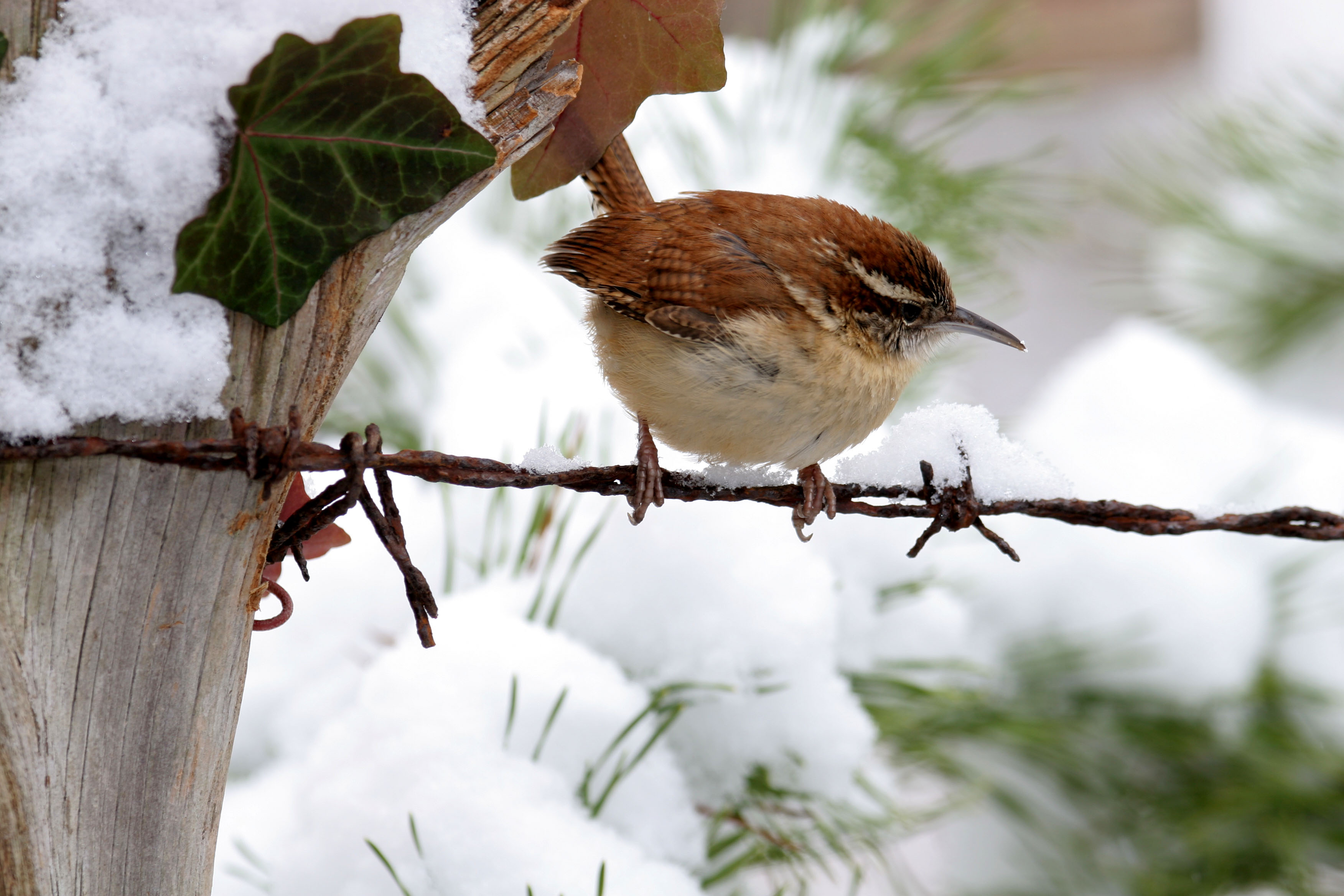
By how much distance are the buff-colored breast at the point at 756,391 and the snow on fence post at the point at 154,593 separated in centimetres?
31

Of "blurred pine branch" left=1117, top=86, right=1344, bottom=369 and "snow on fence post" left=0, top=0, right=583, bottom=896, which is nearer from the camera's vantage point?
"snow on fence post" left=0, top=0, right=583, bottom=896

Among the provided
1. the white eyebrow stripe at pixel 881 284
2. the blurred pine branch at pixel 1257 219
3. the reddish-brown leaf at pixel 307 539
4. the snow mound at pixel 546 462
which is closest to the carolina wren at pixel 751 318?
the white eyebrow stripe at pixel 881 284

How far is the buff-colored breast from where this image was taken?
0.88m

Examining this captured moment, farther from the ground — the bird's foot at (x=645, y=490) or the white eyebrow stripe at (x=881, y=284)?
the white eyebrow stripe at (x=881, y=284)

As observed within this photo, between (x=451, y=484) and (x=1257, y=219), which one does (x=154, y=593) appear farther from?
(x=1257, y=219)

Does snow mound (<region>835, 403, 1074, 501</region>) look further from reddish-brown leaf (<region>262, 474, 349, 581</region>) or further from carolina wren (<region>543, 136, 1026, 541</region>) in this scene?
reddish-brown leaf (<region>262, 474, 349, 581</region>)

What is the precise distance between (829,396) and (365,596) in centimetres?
63

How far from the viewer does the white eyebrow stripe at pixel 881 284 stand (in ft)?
3.19

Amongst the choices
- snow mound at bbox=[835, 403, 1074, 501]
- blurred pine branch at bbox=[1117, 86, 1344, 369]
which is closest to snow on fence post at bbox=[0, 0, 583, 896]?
snow mound at bbox=[835, 403, 1074, 501]

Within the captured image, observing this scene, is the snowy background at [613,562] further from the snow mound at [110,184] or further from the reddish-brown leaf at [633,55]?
the reddish-brown leaf at [633,55]

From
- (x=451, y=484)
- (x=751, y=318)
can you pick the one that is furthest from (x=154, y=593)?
(x=751, y=318)

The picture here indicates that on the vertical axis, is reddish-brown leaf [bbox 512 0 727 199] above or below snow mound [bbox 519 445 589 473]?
above

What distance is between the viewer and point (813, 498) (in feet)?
3.05

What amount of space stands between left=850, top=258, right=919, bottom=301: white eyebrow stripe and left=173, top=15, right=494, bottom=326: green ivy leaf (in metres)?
0.49
